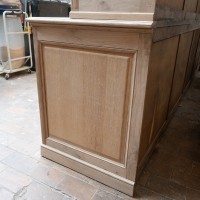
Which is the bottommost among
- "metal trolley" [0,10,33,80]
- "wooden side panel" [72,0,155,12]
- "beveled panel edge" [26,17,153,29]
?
"metal trolley" [0,10,33,80]

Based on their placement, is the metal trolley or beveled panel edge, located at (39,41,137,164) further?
the metal trolley

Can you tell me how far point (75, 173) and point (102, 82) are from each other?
69cm

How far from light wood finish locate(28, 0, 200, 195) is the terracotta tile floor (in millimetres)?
92

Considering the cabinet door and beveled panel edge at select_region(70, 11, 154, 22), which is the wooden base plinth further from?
beveled panel edge at select_region(70, 11, 154, 22)

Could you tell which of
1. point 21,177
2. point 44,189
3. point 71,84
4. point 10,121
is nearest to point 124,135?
point 71,84

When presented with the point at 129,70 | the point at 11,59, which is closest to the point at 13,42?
the point at 11,59

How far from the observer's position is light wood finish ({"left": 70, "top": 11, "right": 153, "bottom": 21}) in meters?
0.93

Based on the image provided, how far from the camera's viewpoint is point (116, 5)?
1.01m

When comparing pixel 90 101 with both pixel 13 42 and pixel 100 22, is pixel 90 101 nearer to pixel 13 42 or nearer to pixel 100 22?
pixel 100 22

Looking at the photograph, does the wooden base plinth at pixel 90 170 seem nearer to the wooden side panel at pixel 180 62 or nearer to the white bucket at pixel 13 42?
the wooden side panel at pixel 180 62

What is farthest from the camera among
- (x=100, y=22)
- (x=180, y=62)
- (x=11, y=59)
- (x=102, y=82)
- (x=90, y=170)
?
(x=11, y=59)

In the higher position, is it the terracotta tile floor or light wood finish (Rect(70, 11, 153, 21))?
light wood finish (Rect(70, 11, 153, 21))

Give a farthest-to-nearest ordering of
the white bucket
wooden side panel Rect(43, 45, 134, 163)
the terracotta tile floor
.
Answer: the white bucket
the terracotta tile floor
wooden side panel Rect(43, 45, 134, 163)

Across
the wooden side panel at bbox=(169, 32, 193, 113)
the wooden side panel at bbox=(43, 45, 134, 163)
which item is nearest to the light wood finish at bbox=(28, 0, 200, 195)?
the wooden side panel at bbox=(43, 45, 134, 163)
